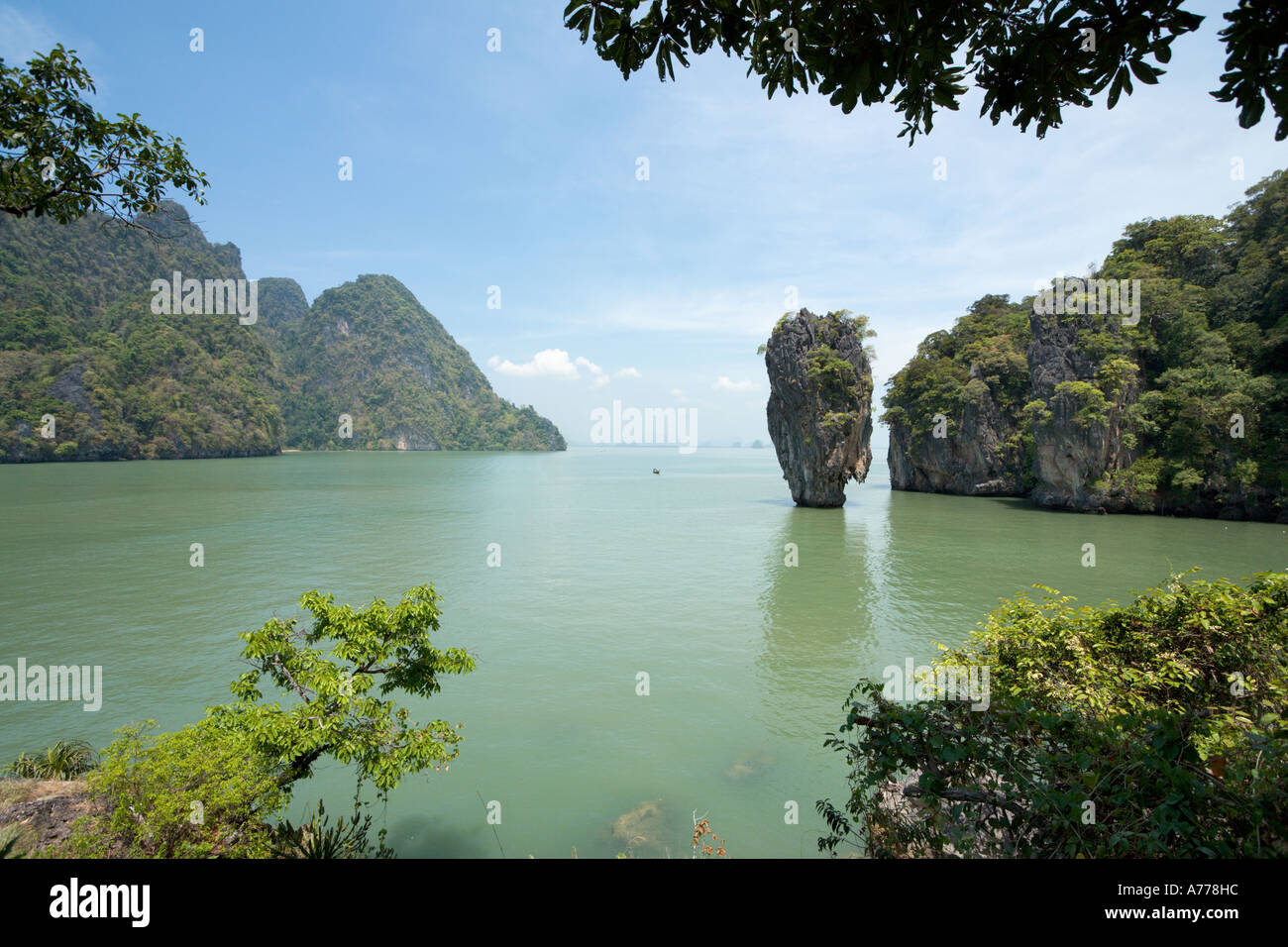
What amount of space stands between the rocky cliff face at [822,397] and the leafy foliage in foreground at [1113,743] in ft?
102

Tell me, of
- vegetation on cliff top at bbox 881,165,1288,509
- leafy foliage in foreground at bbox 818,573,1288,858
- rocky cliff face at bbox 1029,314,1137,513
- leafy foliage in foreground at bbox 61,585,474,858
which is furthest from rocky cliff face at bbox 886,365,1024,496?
leafy foliage in foreground at bbox 61,585,474,858

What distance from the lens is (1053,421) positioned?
1433 inches

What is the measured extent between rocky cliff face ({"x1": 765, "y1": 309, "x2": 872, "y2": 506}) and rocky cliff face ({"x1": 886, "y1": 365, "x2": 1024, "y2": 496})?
41.3ft

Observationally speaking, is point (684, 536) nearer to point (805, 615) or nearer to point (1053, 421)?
point (805, 615)

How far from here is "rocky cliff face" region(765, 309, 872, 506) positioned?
37.1m

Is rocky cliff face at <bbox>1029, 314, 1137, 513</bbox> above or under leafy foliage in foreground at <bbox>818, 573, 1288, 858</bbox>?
above

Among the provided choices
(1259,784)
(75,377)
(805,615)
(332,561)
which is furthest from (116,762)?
(75,377)

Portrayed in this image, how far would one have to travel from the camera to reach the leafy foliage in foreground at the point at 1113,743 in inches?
125

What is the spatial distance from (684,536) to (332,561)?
58.1 ft

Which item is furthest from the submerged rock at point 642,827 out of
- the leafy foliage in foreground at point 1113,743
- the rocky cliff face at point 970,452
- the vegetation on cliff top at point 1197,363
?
the rocky cliff face at point 970,452

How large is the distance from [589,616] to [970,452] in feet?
143

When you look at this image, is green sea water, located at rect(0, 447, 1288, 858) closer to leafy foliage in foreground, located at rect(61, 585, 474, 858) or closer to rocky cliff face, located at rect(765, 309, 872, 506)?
leafy foliage in foreground, located at rect(61, 585, 474, 858)
